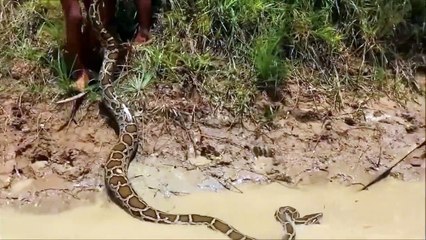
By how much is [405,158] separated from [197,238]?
2098mm

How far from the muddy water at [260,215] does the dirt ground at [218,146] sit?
0.16m

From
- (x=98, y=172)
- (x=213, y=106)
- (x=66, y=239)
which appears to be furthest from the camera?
(x=213, y=106)

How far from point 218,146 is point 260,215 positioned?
0.87m

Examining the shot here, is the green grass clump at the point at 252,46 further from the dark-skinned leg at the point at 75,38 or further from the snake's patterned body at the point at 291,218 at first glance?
the snake's patterned body at the point at 291,218

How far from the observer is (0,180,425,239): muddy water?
583cm

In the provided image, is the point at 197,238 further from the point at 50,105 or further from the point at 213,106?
the point at 50,105

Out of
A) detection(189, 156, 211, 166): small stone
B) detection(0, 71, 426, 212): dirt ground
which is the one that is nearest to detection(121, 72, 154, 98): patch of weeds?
detection(0, 71, 426, 212): dirt ground

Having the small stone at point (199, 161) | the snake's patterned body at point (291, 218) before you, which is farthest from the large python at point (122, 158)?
the small stone at point (199, 161)

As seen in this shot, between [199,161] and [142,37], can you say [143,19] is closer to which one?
[142,37]

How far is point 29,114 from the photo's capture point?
673 cm

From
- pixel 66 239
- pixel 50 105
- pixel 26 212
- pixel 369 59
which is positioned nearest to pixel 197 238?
pixel 66 239

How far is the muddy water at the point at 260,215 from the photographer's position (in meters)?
5.83

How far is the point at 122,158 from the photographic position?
639 centimetres

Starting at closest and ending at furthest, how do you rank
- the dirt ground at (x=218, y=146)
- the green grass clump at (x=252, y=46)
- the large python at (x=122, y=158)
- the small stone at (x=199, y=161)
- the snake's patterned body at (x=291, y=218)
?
1. the snake's patterned body at (x=291, y=218)
2. the large python at (x=122, y=158)
3. the dirt ground at (x=218, y=146)
4. the small stone at (x=199, y=161)
5. the green grass clump at (x=252, y=46)
